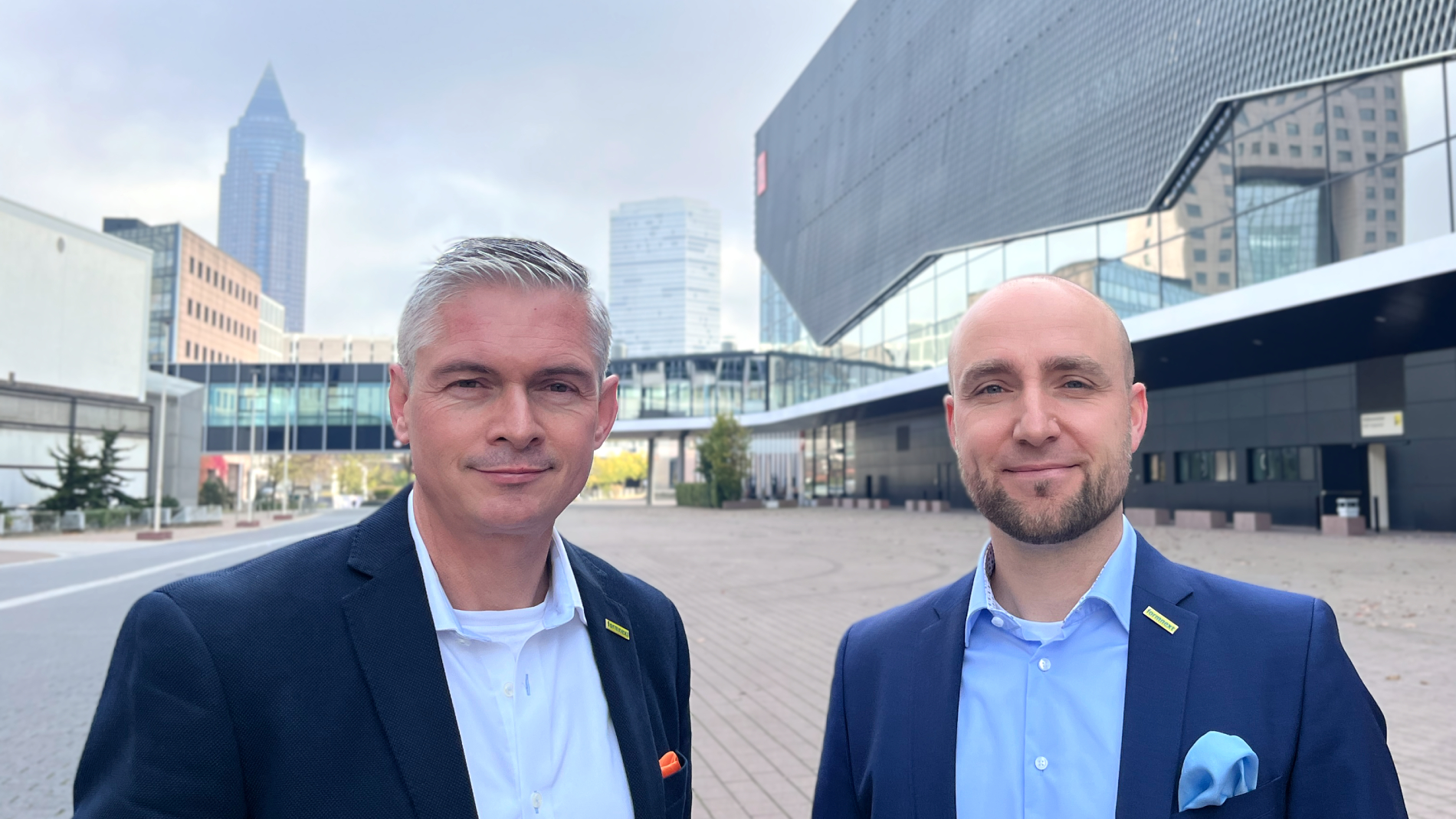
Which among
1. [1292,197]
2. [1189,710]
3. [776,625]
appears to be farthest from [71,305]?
[1189,710]

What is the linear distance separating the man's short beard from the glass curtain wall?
14262 millimetres

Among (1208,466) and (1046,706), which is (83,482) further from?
(1046,706)

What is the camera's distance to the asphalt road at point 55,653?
17.4ft

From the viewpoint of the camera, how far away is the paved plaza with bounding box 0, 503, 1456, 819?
5.41 metres

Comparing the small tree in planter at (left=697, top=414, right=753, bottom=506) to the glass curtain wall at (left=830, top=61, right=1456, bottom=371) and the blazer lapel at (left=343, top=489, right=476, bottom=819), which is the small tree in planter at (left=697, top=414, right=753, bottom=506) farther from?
the blazer lapel at (left=343, top=489, right=476, bottom=819)

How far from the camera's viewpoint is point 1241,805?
5.46 feet

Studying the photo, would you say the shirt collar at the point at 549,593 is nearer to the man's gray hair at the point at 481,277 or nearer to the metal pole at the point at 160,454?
the man's gray hair at the point at 481,277

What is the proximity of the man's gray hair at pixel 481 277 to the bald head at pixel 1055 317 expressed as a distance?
0.81m

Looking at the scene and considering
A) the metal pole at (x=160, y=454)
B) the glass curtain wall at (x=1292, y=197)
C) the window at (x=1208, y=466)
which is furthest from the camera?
the metal pole at (x=160, y=454)

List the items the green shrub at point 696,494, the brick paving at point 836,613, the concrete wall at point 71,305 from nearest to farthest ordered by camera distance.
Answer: the brick paving at point 836,613
the concrete wall at point 71,305
the green shrub at point 696,494

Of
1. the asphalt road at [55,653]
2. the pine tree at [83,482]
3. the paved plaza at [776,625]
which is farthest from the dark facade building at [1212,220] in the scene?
the pine tree at [83,482]

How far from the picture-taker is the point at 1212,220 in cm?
2441

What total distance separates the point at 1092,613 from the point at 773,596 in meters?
11.5

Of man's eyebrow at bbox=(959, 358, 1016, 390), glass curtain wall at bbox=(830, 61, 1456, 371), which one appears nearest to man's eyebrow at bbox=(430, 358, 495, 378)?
man's eyebrow at bbox=(959, 358, 1016, 390)
